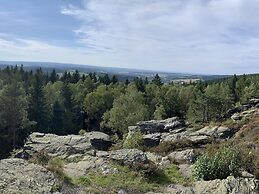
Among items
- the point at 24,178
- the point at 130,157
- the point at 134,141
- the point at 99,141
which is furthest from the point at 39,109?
the point at 24,178

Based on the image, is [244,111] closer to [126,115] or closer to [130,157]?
[126,115]

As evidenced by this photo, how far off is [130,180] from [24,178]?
4.72 meters

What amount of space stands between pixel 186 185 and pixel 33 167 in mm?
7036

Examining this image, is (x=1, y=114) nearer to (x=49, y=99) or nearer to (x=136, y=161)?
(x=49, y=99)

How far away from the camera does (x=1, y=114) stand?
199 feet

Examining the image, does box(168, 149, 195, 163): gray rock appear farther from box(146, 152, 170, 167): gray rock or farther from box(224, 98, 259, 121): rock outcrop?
box(224, 98, 259, 121): rock outcrop

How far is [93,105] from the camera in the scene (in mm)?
83438

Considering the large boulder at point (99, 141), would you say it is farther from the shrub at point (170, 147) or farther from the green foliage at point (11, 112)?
the green foliage at point (11, 112)

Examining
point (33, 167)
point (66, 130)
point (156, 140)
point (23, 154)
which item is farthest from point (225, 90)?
point (33, 167)

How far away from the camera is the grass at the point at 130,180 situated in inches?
583

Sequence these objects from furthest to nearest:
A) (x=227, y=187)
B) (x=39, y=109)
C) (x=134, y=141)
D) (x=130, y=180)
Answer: (x=39, y=109)
(x=134, y=141)
(x=130, y=180)
(x=227, y=187)

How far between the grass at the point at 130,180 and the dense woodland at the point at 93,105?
43.6m

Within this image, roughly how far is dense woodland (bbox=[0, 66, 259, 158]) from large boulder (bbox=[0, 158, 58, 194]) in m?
42.6

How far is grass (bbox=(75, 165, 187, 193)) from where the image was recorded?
Result: 14805mm
